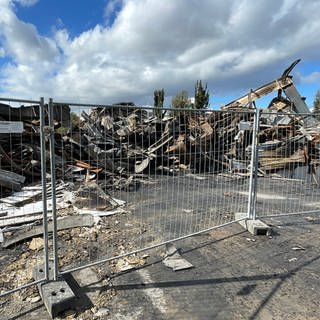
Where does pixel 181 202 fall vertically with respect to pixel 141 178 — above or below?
below

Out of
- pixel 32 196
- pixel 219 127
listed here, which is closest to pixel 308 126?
pixel 219 127

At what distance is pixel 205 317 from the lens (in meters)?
2.54

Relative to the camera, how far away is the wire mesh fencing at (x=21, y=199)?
2.73 m

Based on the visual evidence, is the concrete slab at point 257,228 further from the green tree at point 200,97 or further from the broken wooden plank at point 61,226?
the green tree at point 200,97

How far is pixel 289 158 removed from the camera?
9.85m

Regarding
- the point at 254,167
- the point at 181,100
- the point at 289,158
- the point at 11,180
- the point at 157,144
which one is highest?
the point at 181,100

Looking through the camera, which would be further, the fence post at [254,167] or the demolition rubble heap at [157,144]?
the demolition rubble heap at [157,144]

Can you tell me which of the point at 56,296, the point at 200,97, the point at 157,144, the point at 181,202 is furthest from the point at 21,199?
the point at 200,97

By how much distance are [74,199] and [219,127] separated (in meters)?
6.77

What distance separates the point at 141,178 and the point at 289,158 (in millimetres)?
5362

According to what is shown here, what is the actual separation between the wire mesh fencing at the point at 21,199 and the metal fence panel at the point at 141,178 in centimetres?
31

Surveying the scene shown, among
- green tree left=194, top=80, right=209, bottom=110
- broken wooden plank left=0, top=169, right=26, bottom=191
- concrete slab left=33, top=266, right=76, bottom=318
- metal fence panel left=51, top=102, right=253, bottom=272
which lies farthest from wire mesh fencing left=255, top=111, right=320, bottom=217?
green tree left=194, top=80, right=209, bottom=110

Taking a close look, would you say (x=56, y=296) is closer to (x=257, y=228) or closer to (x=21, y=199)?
(x=257, y=228)

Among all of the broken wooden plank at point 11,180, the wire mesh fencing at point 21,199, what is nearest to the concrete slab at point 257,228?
the wire mesh fencing at point 21,199
